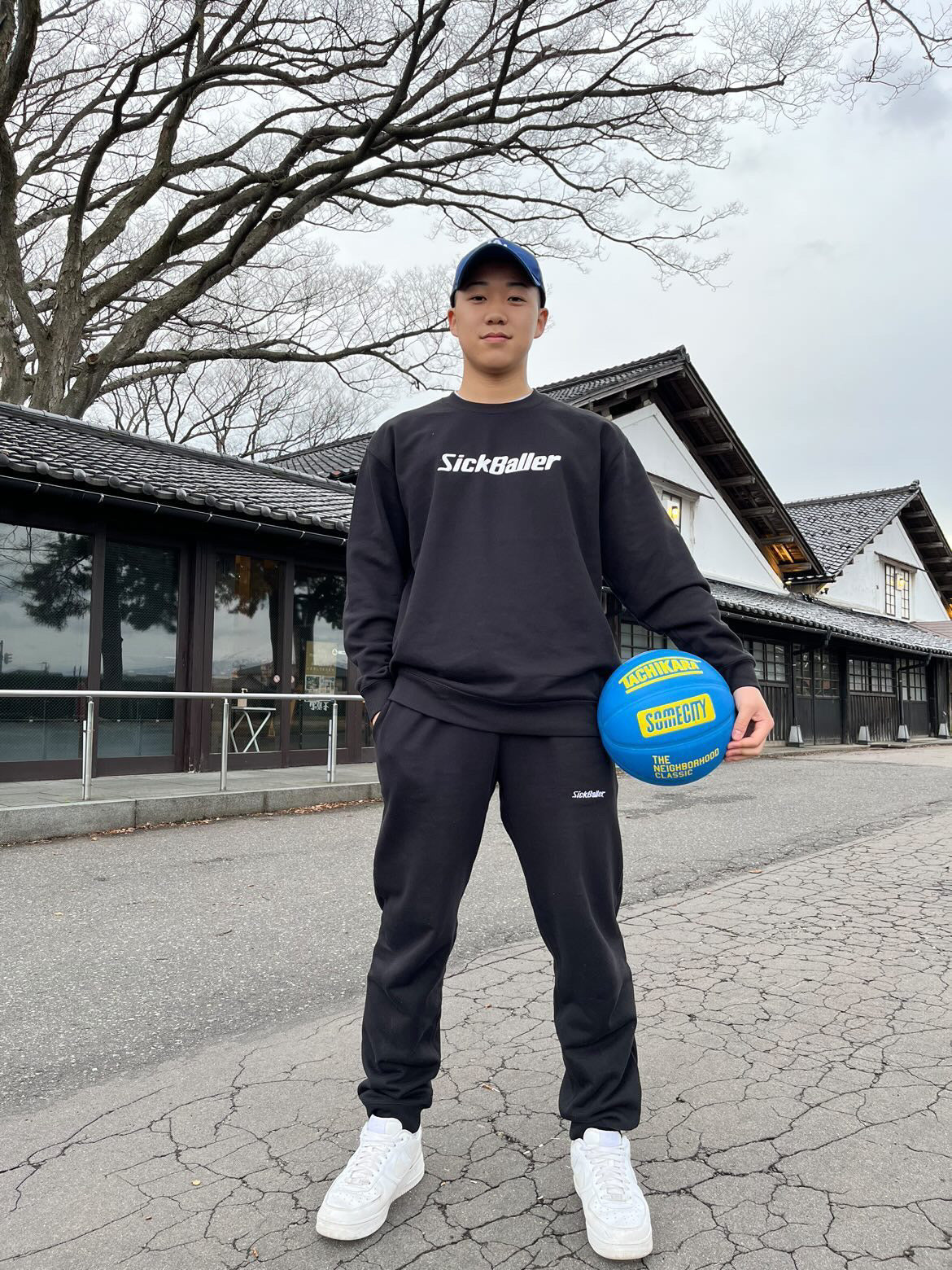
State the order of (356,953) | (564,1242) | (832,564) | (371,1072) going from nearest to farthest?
(564,1242) < (371,1072) < (356,953) < (832,564)

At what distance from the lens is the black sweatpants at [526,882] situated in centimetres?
180

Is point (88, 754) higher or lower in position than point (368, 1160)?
higher

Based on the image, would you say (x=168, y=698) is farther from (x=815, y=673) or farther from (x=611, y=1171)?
(x=815, y=673)

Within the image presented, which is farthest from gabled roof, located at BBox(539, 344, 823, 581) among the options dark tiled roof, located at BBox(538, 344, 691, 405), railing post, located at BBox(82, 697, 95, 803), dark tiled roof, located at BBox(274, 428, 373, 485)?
railing post, located at BBox(82, 697, 95, 803)

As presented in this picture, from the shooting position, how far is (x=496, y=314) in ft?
6.53

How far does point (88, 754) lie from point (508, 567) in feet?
19.7

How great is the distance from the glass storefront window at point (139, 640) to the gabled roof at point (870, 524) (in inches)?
714

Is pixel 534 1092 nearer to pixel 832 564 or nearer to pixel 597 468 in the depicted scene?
pixel 597 468

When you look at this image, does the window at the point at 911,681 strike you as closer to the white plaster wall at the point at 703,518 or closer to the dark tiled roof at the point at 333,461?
the white plaster wall at the point at 703,518

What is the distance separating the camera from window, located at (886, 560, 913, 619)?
26.4 meters

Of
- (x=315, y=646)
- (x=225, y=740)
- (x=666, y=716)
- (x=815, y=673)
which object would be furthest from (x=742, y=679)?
(x=815, y=673)

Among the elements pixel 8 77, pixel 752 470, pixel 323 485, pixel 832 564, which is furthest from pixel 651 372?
pixel 8 77

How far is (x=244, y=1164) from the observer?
77.7 inches

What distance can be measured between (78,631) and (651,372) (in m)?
11.2
